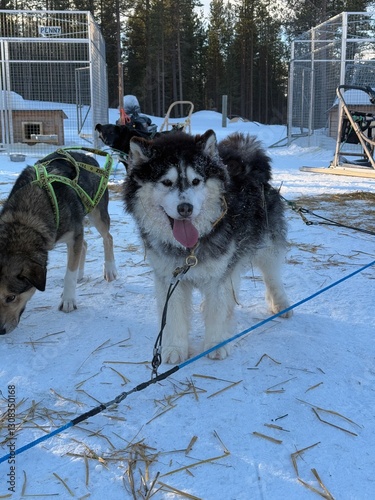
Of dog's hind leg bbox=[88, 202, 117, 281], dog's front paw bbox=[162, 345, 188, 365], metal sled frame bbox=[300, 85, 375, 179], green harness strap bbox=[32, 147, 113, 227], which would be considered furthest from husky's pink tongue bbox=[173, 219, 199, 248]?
metal sled frame bbox=[300, 85, 375, 179]

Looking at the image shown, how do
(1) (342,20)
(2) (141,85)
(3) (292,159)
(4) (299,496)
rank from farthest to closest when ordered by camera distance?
(2) (141,85) → (3) (292,159) → (1) (342,20) → (4) (299,496)

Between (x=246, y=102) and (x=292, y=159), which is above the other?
(x=246, y=102)

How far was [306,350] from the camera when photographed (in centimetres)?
262

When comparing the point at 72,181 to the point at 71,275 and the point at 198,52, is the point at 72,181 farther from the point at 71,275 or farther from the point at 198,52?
the point at 198,52

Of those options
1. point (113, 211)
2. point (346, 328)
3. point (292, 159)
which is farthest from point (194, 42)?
point (346, 328)

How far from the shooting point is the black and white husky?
233cm

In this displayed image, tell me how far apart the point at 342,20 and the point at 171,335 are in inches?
425

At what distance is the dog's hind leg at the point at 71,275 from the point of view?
3266mm

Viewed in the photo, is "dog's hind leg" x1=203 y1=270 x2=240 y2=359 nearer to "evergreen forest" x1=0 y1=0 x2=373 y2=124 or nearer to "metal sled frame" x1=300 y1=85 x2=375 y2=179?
"metal sled frame" x1=300 y1=85 x2=375 y2=179

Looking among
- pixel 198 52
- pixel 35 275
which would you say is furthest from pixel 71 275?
pixel 198 52

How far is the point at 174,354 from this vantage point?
2.51 metres

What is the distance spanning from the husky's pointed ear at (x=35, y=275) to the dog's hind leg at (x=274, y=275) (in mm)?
1324

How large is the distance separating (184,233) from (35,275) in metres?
0.89

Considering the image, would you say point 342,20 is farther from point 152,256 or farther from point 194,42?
point 194,42
